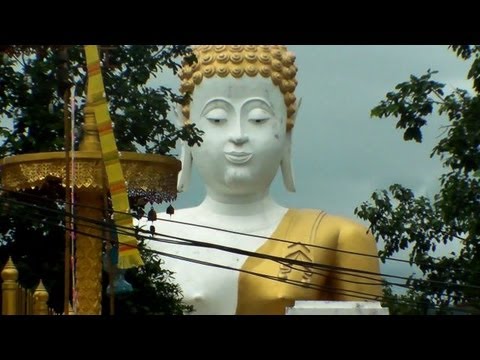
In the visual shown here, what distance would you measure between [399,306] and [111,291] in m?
4.17

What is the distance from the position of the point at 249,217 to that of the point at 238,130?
839 mm

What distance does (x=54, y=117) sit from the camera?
1269cm

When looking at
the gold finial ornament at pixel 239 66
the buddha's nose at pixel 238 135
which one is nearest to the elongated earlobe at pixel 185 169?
the gold finial ornament at pixel 239 66

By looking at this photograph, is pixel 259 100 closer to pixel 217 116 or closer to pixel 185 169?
pixel 217 116

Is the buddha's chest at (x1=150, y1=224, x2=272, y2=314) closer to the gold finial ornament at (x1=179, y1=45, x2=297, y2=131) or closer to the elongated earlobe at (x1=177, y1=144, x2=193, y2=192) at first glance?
the elongated earlobe at (x1=177, y1=144, x2=193, y2=192)

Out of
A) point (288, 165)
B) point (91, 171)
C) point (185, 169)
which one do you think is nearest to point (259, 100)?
point (288, 165)

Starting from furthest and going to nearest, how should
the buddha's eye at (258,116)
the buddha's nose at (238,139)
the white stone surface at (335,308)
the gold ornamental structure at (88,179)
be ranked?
the buddha's eye at (258,116)
the buddha's nose at (238,139)
the white stone surface at (335,308)
the gold ornamental structure at (88,179)

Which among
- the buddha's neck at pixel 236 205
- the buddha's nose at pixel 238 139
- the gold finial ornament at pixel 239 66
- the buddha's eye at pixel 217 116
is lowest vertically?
the buddha's neck at pixel 236 205

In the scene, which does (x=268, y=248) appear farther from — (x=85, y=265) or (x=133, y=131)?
(x=85, y=265)

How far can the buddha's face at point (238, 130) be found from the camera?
46.1 ft

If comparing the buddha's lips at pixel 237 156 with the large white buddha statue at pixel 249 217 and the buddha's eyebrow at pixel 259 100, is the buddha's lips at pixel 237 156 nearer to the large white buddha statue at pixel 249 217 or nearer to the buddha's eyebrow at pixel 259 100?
the large white buddha statue at pixel 249 217

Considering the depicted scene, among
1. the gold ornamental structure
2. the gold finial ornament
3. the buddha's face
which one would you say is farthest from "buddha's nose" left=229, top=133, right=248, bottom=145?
the gold ornamental structure

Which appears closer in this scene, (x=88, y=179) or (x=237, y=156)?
(x=88, y=179)

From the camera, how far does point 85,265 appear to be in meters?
11.7
